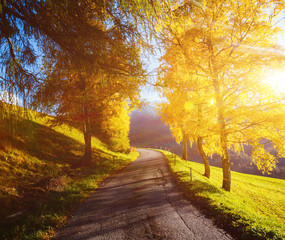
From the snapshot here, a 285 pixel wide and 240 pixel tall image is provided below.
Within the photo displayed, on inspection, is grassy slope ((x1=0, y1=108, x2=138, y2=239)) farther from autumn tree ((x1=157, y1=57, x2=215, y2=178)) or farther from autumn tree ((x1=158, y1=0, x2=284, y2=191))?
autumn tree ((x1=158, y1=0, x2=284, y2=191))

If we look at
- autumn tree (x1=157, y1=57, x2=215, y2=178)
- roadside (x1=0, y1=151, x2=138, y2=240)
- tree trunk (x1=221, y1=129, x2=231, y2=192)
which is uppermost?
autumn tree (x1=157, y1=57, x2=215, y2=178)

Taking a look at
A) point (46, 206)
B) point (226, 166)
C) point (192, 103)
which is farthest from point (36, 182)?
point (226, 166)

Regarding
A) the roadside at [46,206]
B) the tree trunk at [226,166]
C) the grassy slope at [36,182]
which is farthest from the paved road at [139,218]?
the tree trunk at [226,166]

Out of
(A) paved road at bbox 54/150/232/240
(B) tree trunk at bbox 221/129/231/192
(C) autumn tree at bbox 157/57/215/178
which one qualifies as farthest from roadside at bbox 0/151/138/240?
(B) tree trunk at bbox 221/129/231/192

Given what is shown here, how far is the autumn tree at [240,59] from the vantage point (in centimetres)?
656

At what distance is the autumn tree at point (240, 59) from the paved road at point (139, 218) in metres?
4.51

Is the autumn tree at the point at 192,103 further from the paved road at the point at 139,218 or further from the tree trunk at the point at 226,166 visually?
the paved road at the point at 139,218

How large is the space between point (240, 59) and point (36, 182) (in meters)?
12.8

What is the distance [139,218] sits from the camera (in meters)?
4.94

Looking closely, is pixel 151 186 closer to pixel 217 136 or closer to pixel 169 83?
pixel 217 136

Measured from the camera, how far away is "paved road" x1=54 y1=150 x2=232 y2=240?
13.5 ft

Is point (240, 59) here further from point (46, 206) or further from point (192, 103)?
point (46, 206)

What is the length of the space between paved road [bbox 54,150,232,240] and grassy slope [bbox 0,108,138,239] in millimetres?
764

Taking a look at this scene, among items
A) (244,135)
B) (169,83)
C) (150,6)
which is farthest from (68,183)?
(244,135)
